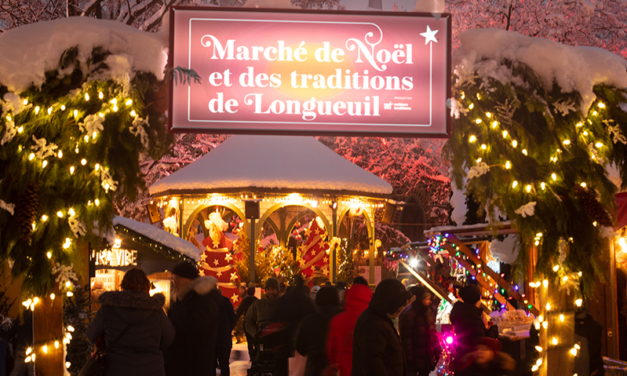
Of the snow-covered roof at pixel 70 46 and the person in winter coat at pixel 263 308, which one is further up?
the snow-covered roof at pixel 70 46

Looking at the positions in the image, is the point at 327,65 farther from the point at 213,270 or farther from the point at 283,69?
the point at 213,270

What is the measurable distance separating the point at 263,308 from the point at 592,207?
5239 mm

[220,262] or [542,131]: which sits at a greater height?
[542,131]

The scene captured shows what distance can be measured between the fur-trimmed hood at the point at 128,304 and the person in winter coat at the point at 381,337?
5.45 feet

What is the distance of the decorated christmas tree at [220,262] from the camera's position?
1636 centimetres

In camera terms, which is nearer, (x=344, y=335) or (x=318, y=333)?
(x=344, y=335)

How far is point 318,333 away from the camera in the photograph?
5602mm

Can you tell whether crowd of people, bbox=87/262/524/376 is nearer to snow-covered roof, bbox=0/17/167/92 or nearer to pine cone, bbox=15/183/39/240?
pine cone, bbox=15/183/39/240

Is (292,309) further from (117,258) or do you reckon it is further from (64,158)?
(117,258)

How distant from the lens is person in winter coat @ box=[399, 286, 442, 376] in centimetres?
762

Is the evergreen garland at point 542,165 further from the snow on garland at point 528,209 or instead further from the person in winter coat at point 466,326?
the person in winter coat at point 466,326

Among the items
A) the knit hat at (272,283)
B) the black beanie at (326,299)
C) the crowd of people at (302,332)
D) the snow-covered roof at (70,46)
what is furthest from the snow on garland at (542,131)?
the knit hat at (272,283)

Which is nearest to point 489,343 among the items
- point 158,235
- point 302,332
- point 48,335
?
point 302,332

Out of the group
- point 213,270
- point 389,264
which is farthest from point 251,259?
point 389,264
